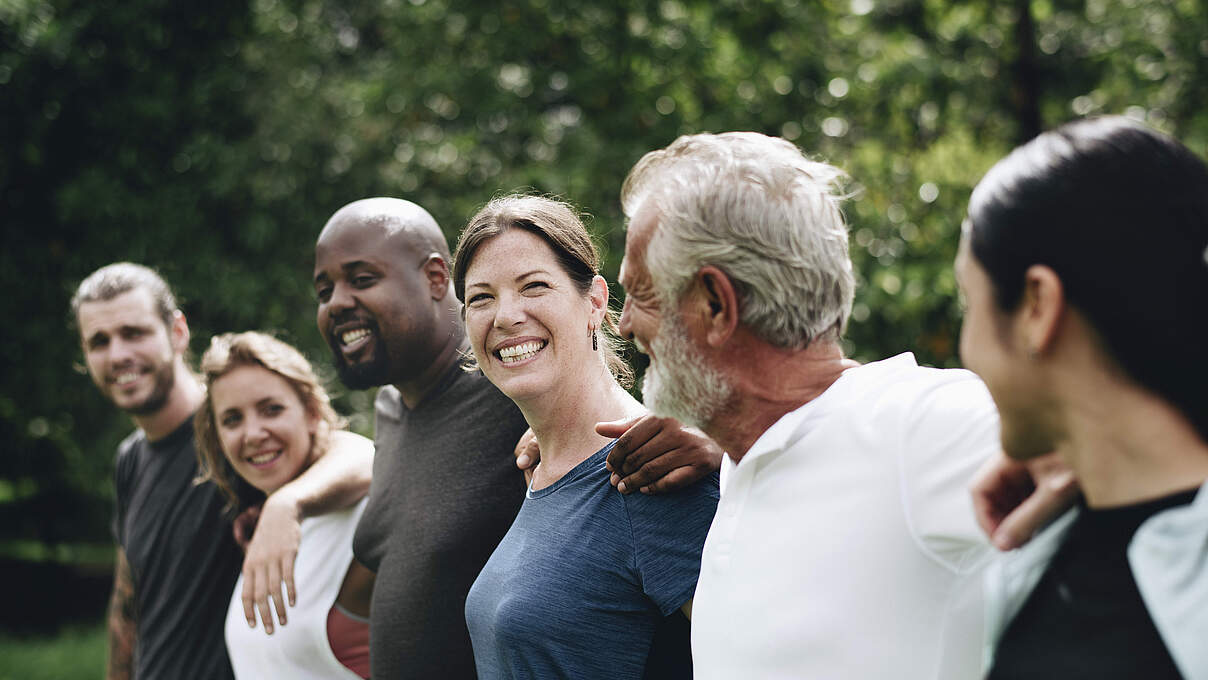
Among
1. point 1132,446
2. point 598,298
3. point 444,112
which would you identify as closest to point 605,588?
point 598,298

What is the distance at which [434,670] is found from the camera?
2.79 m

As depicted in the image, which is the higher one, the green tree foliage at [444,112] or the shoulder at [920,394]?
the green tree foliage at [444,112]

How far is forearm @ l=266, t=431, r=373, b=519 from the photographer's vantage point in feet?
10.8

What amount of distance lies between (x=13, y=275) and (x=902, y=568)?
29.3ft

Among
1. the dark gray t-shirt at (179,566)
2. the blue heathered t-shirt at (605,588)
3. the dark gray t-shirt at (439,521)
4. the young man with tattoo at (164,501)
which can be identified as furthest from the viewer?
the dark gray t-shirt at (179,566)

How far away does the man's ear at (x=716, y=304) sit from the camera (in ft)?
6.02

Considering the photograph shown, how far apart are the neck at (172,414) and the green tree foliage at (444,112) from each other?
2905 mm

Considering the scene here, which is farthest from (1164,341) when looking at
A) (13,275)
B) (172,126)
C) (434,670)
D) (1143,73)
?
(13,275)

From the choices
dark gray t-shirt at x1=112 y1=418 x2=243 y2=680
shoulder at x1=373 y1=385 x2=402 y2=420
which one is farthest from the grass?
shoulder at x1=373 y1=385 x2=402 y2=420

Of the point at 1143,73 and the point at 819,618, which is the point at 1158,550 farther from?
the point at 1143,73

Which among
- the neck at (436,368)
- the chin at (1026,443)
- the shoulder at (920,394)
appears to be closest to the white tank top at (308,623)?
the neck at (436,368)

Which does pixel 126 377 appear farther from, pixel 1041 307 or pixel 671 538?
pixel 1041 307

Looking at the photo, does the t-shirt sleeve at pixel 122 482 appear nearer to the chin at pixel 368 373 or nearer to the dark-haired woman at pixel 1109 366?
the chin at pixel 368 373

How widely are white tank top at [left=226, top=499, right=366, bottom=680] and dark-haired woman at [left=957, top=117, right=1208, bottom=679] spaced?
238 centimetres
